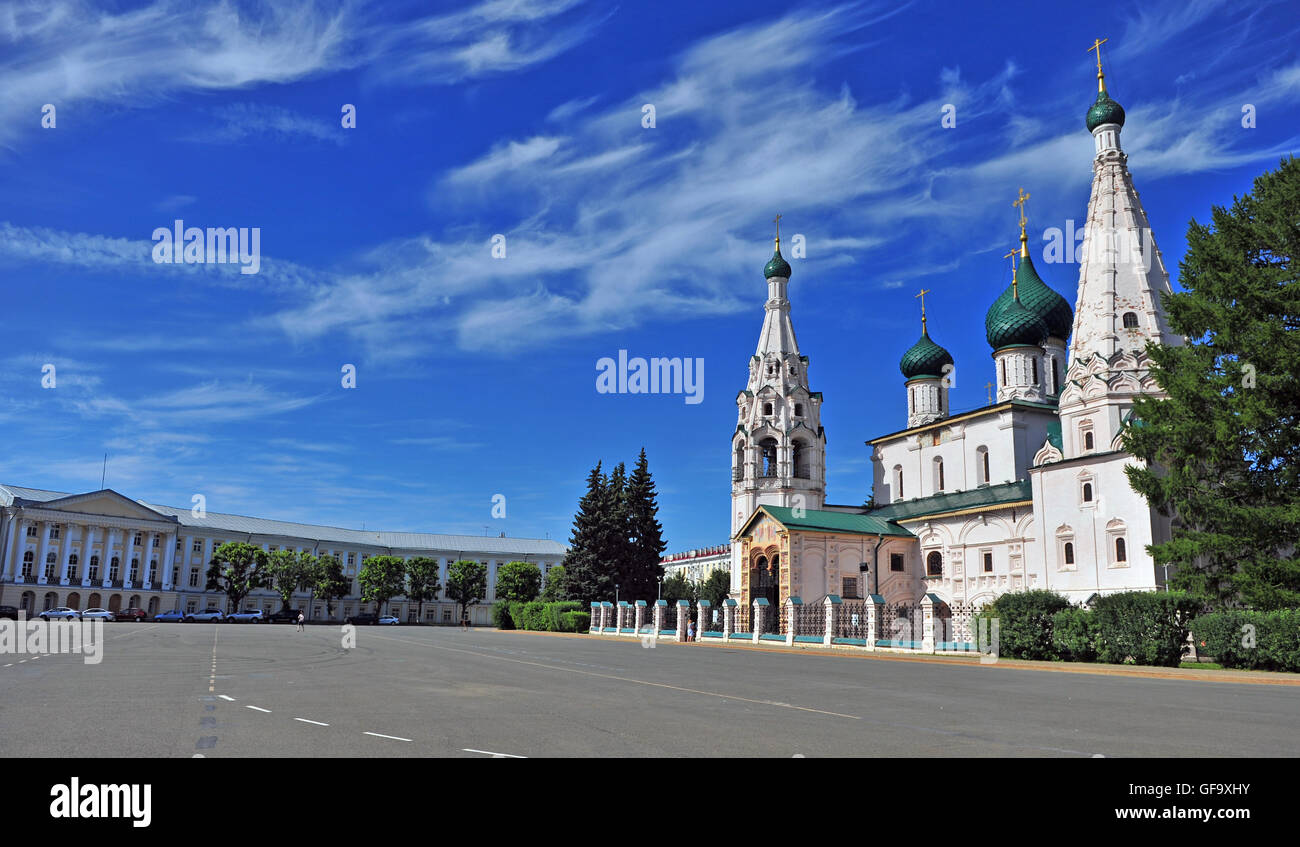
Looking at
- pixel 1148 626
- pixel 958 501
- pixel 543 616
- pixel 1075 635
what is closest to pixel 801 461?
pixel 958 501

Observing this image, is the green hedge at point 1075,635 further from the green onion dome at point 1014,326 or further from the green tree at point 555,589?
the green tree at point 555,589

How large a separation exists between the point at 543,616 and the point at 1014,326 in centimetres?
3372

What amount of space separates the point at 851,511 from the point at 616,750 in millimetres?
46758

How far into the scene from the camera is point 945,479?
4844 centimetres

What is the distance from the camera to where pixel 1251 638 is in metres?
21.3

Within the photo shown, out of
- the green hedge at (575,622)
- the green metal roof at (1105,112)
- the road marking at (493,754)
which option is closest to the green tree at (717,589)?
the green hedge at (575,622)

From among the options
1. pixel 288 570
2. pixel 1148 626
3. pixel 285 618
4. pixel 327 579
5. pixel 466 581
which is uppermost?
pixel 288 570

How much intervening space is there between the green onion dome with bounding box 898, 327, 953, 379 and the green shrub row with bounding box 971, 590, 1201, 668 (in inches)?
1078

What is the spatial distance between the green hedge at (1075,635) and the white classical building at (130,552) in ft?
249

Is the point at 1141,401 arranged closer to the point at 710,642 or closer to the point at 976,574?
the point at 976,574

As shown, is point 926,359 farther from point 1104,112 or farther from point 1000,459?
point 1104,112

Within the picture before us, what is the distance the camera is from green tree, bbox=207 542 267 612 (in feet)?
251

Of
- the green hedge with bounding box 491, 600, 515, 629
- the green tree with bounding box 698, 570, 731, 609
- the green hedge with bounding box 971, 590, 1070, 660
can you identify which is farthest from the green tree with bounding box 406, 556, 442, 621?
the green hedge with bounding box 971, 590, 1070, 660
